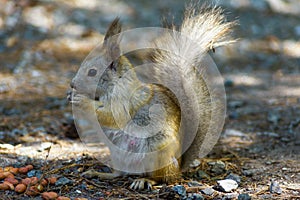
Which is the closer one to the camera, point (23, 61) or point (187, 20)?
point (187, 20)

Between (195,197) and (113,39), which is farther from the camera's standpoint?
(113,39)

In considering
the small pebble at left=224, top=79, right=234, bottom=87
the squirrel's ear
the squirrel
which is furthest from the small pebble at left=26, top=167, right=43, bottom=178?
the small pebble at left=224, top=79, right=234, bottom=87

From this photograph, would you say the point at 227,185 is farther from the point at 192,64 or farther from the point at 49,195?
the point at 49,195

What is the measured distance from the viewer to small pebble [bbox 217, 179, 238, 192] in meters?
2.25

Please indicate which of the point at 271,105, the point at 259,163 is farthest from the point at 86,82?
the point at 271,105

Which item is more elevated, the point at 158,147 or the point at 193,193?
the point at 158,147

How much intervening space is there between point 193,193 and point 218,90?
0.59 metres

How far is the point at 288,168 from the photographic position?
8.25 ft

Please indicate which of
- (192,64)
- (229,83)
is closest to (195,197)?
(192,64)

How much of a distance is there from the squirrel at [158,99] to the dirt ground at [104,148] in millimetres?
130

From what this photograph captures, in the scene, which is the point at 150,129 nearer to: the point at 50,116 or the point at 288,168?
the point at 288,168

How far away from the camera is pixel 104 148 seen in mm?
2945

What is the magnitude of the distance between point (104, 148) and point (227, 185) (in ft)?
3.01

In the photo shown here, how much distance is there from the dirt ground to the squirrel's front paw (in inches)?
1.2
